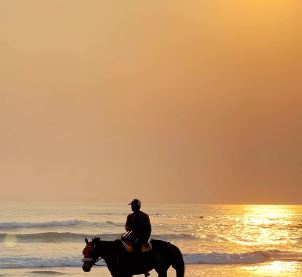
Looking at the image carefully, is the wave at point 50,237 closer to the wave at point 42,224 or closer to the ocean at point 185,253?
the ocean at point 185,253

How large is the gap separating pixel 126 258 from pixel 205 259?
16.2 m

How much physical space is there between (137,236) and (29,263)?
13.8 meters

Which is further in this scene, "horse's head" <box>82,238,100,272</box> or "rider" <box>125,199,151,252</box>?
"rider" <box>125,199,151,252</box>

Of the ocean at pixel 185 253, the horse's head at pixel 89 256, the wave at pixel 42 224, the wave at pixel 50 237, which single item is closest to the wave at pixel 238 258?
the ocean at pixel 185 253

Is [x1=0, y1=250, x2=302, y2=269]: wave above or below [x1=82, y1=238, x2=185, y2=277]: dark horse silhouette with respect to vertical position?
below

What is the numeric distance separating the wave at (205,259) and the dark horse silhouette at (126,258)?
1070 cm

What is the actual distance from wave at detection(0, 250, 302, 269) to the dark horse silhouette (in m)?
10.7

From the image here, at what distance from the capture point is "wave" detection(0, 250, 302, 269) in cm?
2767

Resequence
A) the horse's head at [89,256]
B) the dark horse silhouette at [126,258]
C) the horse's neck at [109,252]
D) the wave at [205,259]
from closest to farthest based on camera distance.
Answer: the horse's head at [89,256] < the dark horse silhouette at [126,258] < the horse's neck at [109,252] < the wave at [205,259]

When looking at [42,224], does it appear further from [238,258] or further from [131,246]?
[131,246]

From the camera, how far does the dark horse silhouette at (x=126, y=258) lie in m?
15.0

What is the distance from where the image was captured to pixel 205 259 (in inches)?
1222

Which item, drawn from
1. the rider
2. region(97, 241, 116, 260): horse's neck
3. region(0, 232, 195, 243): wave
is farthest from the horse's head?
region(0, 232, 195, 243): wave

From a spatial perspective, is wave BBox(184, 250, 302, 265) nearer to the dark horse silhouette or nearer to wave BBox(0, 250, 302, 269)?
wave BBox(0, 250, 302, 269)
